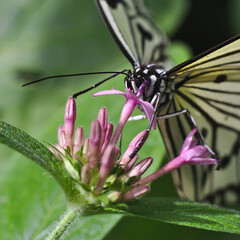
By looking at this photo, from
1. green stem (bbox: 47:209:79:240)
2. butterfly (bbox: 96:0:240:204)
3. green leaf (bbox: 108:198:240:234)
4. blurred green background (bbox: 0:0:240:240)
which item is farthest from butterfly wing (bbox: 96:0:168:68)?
green stem (bbox: 47:209:79:240)

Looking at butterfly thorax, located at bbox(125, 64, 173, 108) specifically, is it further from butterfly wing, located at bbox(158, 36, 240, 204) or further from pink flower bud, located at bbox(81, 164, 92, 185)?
pink flower bud, located at bbox(81, 164, 92, 185)

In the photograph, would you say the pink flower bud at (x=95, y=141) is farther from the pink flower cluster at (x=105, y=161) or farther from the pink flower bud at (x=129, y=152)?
the pink flower bud at (x=129, y=152)

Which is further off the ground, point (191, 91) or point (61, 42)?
point (61, 42)

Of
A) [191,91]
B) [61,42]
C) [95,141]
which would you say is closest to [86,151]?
[95,141]

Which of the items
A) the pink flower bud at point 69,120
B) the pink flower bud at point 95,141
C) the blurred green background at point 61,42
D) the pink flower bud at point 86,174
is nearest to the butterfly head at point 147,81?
the pink flower bud at point 69,120

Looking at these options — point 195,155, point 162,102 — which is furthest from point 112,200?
point 162,102

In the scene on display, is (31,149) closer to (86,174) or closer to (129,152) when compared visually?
(86,174)

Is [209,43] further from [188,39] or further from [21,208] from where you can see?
[21,208]
